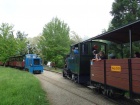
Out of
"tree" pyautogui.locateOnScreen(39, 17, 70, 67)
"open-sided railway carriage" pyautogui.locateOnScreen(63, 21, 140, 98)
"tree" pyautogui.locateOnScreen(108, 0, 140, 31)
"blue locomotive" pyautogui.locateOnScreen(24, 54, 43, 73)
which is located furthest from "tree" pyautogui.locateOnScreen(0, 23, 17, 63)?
"open-sided railway carriage" pyautogui.locateOnScreen(63, 21, 140, 98)

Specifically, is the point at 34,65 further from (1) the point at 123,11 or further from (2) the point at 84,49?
(2) the point at 84,49

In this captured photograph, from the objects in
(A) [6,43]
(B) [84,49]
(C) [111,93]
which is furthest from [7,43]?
(C) [111,93]

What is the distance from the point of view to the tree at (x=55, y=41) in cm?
4238

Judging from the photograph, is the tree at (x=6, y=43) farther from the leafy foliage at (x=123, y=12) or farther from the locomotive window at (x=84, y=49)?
the locomotive window at (x=84, y=49)

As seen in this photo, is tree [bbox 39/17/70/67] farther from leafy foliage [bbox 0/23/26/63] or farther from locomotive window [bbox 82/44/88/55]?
locomotive window [bbox 82/44/88/55]

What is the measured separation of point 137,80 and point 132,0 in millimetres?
20749

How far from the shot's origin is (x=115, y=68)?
12094mm

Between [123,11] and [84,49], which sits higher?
[123,11]

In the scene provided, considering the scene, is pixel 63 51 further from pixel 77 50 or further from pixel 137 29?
pixel 137 29

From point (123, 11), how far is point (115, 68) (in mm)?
18683

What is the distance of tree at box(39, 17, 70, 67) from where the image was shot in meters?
42.4

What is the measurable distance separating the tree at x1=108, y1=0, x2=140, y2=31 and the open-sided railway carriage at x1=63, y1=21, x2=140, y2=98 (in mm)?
10239

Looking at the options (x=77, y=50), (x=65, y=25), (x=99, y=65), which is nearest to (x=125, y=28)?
(x=99, y=65)

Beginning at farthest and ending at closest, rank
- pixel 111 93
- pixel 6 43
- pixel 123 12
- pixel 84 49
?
pixel 6 43 < pixel 123 12 < pixel 84 49 < pixel 111 93
